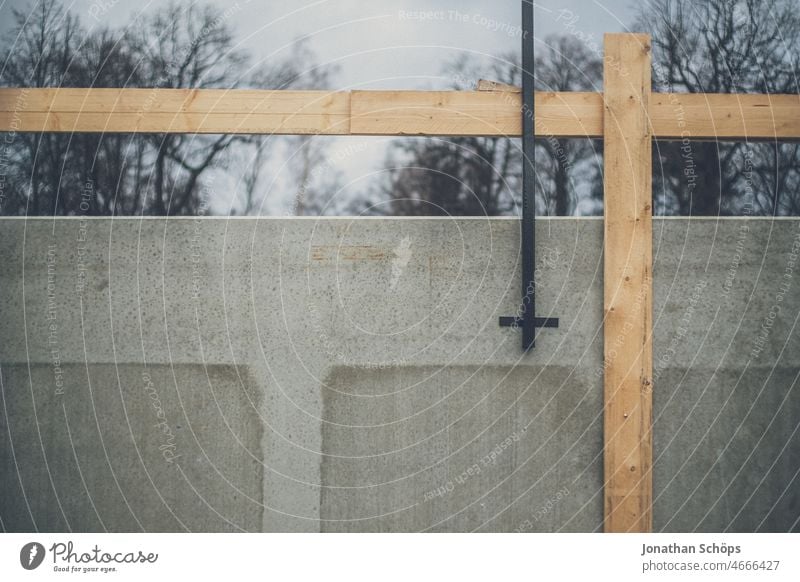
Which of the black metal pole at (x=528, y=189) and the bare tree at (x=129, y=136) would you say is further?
the bare tree at (x=129, y=136)

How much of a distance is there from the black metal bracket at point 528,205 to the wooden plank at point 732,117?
0.79 metres

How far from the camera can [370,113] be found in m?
3.62

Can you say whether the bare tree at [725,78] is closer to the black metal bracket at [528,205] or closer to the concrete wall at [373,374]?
the concrete wall at [373,374]

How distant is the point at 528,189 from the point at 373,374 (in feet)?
4.55

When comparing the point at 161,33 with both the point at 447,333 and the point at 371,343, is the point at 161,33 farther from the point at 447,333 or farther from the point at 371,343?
the point at 447,333

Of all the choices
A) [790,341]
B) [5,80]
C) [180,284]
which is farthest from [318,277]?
[790,341]

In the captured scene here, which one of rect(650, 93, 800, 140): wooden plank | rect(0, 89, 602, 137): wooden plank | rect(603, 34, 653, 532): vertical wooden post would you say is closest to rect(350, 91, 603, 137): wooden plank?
rect(0, 89, 602, 137): wooden plank

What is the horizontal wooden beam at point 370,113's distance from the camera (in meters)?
3.62

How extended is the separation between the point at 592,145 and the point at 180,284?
2.56 m

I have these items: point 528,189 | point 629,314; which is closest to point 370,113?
point 528,189
